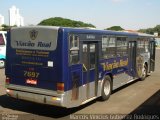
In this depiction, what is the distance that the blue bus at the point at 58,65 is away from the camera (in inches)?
312

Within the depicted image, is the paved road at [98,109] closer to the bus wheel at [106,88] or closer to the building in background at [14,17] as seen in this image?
the bus wheel at [106,88]

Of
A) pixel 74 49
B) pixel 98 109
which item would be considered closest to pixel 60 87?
pixel 74 49

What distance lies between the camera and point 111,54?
1091cm

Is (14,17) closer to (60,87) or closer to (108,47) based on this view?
(108,47)

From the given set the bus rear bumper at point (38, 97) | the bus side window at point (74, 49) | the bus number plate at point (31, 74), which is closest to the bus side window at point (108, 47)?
the bus side window at point (74, 49)

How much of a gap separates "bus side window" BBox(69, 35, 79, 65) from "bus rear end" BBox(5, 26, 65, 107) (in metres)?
0.44

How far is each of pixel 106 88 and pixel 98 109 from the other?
4.80ft

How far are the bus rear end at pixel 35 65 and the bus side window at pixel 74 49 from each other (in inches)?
17.1

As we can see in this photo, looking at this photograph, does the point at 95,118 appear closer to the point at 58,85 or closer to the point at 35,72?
the point at 58,85

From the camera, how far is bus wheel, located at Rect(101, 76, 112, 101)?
1027 cm

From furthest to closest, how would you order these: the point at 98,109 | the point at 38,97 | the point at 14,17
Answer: the point at 14,17
the point at 98,109
the point at 38,97

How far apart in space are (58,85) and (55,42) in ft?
3.93

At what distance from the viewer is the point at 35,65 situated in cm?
839

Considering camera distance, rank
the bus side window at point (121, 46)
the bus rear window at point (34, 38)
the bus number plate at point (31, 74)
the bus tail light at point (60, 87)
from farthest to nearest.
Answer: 1. the bus side window at point (121, 46)
2. the bus number plate at point (31, 74)
3. the bus rear window at point (34, 38)
4. the bus tail light at point (60, 87)
